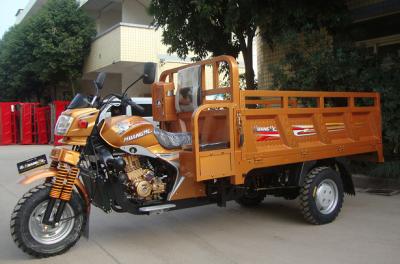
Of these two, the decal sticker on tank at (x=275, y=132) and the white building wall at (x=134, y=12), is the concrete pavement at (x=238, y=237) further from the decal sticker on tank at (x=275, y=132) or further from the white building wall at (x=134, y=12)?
the white building wall at (x=134, y=12)

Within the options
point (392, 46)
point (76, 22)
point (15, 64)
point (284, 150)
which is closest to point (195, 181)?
point (284, 150)

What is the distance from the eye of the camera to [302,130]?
5.99 m

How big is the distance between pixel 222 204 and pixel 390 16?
6.79m

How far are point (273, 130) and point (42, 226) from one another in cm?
276

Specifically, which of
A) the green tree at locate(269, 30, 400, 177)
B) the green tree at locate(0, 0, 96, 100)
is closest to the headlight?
the green tree at locate(269, 30, 400, 177)

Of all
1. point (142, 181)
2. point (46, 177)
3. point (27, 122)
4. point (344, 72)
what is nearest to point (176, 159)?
point (142, 181)

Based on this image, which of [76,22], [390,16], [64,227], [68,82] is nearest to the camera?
[64,227]

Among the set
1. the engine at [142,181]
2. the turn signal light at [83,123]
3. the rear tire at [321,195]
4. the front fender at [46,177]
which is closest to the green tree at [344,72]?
the rear tire at [321,195]

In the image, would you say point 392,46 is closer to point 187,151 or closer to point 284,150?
point 284,150

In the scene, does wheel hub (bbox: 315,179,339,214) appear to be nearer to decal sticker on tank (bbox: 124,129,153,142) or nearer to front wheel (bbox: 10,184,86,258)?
decal sticker on tank (bbox: 124,129,153,142)

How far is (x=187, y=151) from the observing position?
521cm

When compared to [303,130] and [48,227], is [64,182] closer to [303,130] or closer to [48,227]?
[48,227]

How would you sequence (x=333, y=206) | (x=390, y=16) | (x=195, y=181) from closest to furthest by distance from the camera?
A: (x=195, y=181), (x=333, y=206), (x=390, y=16)

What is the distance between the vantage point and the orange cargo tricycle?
189 inches
